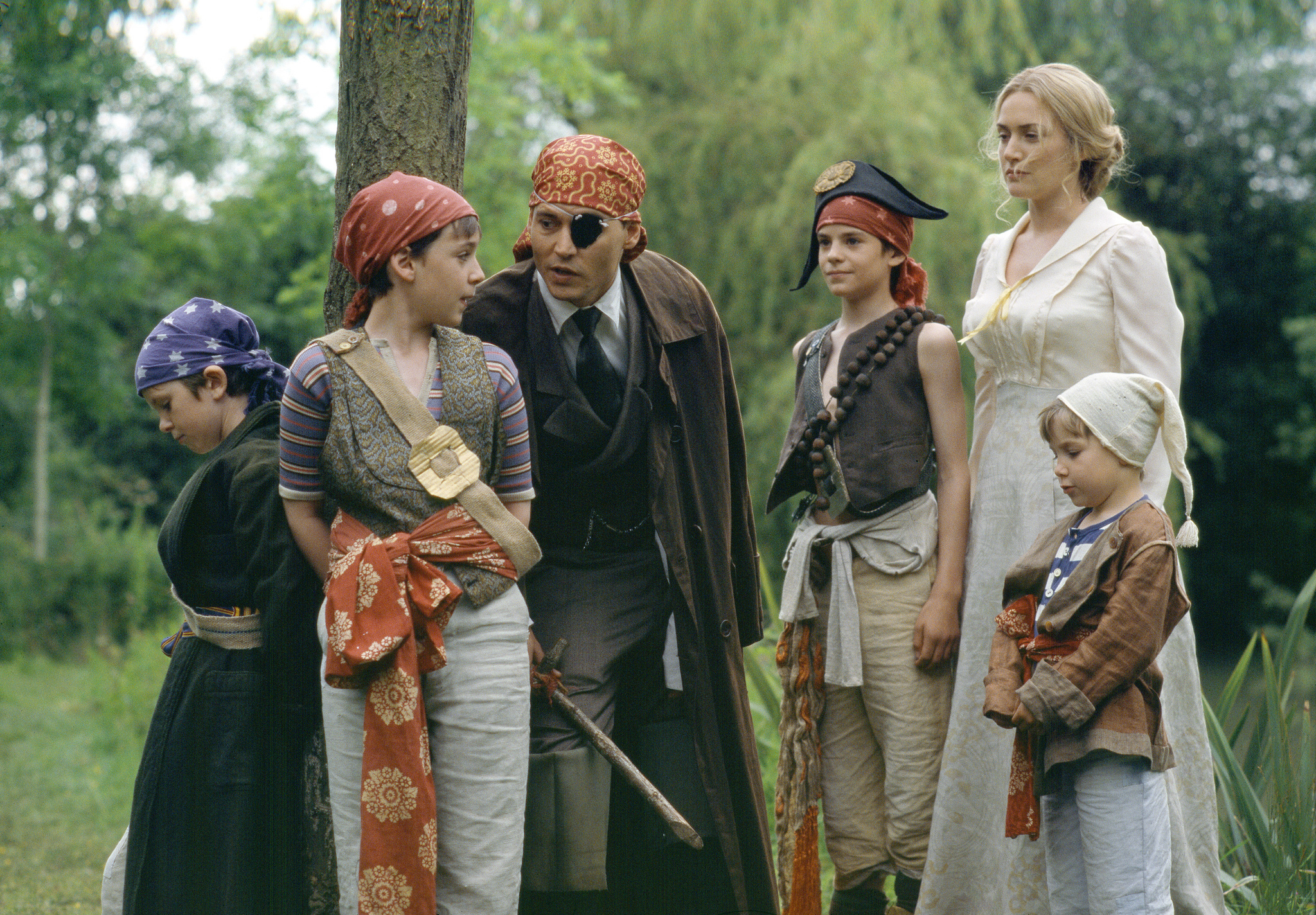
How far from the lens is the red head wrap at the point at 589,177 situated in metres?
3.12

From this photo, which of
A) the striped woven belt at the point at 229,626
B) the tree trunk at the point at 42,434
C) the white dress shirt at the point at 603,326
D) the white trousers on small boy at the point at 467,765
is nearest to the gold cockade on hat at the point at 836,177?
the white dress shirt at the point at 603,326

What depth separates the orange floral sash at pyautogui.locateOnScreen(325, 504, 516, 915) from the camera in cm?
250

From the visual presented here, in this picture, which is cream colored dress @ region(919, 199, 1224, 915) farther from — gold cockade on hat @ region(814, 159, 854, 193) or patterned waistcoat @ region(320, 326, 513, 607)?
patterned waistcoat @ region(320, 326, 513, 607)

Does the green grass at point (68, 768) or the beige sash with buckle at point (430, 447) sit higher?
the beige sash with buckle at point (430, 447)

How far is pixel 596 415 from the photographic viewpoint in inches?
129

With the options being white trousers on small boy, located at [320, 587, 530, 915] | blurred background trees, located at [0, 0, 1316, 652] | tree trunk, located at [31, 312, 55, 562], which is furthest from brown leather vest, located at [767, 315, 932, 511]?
tree trunk, located at [31, 312, 55, 562]

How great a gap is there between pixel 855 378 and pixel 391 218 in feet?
4.22

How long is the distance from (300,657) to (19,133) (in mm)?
14017

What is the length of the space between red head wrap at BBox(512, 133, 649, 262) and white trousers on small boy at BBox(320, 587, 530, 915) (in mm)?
1016

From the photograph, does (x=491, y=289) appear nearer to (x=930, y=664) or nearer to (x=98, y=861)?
(x=930, y=664)

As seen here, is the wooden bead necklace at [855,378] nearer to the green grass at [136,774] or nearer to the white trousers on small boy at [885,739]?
the white trousers on small boy at [885,739]

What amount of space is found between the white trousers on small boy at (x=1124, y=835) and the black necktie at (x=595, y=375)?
1353 mm

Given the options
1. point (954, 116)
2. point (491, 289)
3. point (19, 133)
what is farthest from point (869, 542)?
point (19, 133)

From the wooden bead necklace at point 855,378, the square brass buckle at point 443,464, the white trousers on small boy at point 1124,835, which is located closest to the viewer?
the square brass buckle at point 443,464
